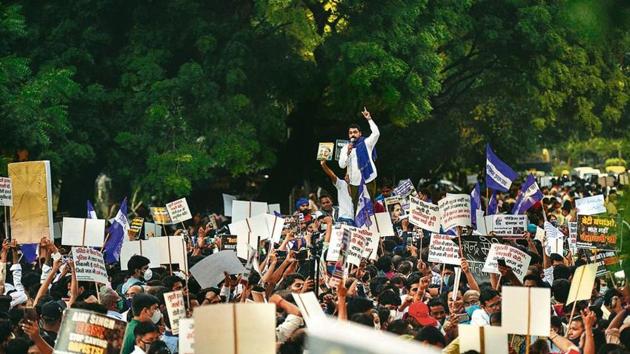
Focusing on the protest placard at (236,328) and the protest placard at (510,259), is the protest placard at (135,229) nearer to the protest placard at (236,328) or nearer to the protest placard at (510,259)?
the protest placard at (510,259)

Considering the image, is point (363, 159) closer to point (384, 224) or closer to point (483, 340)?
point (384, 224)

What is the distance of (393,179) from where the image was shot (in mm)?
40688

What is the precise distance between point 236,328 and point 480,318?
15.5 ft

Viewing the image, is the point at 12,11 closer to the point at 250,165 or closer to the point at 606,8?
the point at 250,165

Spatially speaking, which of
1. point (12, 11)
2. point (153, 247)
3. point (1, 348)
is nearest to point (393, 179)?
point (12, 11)

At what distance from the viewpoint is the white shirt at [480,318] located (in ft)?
38.3

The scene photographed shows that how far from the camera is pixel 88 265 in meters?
13.9

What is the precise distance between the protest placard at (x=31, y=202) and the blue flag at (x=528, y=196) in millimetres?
6785

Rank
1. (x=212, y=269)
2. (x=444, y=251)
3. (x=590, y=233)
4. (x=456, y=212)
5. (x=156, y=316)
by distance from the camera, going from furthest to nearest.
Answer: (x=456, y=212)
(x=590, y=233)
(x=444, y=251)
(x=212, y=269)
(x=156, y=316)

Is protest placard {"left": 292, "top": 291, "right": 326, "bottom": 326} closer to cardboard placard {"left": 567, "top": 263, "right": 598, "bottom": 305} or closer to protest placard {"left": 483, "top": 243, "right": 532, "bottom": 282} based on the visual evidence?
cardboard placard {"left": 567, "top": 263, "right": 598, "bottom": 305}

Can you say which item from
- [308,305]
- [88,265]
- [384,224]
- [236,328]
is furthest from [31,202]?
[236,328]

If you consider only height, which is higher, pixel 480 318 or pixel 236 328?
pixel 236 328

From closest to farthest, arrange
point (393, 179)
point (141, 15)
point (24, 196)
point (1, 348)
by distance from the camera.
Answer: point (1, 348)
point (24, 196)
point (141, 15)
point (393, 179)

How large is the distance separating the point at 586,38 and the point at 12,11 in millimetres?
18814
